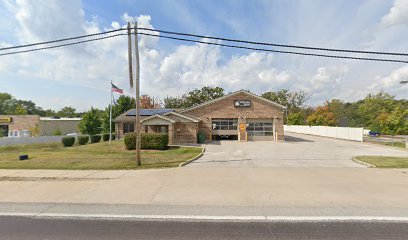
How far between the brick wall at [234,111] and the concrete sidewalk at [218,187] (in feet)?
57.7

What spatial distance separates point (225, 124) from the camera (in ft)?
96.7

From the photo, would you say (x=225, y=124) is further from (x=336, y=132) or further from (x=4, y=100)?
(x=4, y=100)

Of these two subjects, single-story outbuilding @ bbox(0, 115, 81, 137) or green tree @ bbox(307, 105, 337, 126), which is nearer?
single-story outbuilding @ bbox(0, 115, 81, 137)

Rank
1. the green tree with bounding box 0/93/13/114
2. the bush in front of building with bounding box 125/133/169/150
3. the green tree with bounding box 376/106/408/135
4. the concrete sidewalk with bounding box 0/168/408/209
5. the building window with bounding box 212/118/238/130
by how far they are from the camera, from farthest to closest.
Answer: the green tree with bounding box 0/93/13/114 → the building window with bounding box 212/118/238/130 → the green tree with bounding box 376/106/408/135 → the bush in front of building with bounding box 125/133/169/150 → the concrete sidewalk with bounding box 0/168/408/209

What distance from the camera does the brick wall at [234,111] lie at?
95.4 feet

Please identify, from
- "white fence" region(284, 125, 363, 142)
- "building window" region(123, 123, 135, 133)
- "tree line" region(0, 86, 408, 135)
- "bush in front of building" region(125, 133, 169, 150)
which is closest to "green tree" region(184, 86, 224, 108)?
"tree line" region(0, 86, 408, 135)

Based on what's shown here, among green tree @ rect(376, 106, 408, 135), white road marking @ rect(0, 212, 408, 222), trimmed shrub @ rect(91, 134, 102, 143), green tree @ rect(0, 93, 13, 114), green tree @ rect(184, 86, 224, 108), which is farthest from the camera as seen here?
green tree @ rect(0, 93, 13, 114)

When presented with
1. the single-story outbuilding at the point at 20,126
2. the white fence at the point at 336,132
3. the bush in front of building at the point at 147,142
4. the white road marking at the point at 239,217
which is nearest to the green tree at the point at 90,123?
the single-story outbuilding at the point at 20,126

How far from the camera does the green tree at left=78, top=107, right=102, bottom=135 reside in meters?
35.0

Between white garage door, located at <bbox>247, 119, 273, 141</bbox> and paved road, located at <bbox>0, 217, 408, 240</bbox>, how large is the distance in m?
24.0

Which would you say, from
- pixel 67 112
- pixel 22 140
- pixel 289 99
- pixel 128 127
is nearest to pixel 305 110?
pixel 289 99

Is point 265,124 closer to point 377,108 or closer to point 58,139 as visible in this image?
point 58,139

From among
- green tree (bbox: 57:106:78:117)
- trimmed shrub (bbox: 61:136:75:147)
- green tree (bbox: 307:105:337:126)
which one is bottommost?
trimmed shrub (bbox: 61:136:75:147)

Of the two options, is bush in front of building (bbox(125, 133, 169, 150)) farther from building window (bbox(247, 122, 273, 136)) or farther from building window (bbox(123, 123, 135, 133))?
building window (bbox(247, 122, 273, 136))
